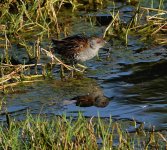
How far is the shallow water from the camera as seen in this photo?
326 inches

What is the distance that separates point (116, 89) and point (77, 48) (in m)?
1.12

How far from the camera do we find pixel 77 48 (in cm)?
991

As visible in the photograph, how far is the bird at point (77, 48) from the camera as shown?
988 centimetres

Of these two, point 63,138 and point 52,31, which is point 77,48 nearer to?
point 52,31

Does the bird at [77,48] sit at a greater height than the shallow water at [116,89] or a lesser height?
greater

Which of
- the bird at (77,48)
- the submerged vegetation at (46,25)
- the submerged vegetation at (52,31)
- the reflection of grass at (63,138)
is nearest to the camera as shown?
the reflection of grass at (63,138)

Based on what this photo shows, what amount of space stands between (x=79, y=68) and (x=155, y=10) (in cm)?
183

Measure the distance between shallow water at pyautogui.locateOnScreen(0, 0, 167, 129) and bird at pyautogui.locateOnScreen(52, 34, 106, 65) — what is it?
200mm

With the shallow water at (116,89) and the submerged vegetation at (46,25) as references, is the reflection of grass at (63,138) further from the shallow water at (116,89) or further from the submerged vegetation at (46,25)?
the submerged vegetation at (46,25)

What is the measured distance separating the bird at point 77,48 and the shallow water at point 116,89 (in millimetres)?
200

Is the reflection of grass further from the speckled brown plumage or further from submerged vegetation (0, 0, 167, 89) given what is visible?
submerged vegetation (0, 0, 167, 89)

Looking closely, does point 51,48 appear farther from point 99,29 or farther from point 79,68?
point 99,29

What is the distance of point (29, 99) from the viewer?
8.75 metres


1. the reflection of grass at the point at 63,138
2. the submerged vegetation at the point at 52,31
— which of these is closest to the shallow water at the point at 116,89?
the submerged vegetation at the point at 52,31
